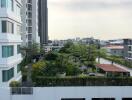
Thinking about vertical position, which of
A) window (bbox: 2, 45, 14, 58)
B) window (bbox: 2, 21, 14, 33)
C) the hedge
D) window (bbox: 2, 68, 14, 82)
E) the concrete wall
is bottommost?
the concrete wall

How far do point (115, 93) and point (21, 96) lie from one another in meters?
6.73

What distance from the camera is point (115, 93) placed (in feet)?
70.4

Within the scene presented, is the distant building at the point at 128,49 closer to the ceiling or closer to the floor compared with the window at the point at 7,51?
closer to the floor

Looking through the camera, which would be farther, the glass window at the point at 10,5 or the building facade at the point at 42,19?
the building facade at the point at 42,19

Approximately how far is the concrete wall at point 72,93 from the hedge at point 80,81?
46 cm

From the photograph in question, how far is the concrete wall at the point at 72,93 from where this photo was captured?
20.4 meters

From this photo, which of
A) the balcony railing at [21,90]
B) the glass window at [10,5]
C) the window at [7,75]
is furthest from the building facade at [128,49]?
the balcony railing at [21,90]

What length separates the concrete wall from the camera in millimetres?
20422

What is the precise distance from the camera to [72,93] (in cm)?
2106

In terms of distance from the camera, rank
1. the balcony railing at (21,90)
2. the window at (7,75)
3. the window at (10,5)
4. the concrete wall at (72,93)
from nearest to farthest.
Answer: the concrete wall at (72,93), the balcony railing at (21,90), the window at (7,75), the window at (10,5)

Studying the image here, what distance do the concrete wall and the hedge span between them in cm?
46

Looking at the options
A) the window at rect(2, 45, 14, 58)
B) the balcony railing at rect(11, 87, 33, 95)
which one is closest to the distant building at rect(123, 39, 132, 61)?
the window at rect(2, 45, 14, 58)

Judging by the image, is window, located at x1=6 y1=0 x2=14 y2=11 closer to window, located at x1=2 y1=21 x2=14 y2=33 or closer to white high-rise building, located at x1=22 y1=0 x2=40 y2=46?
window, located at x1=2 y1=21 x2=14 y2=33

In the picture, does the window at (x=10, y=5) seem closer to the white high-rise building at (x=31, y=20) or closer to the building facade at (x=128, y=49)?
the white high-rise building at (x=31, y=20)
